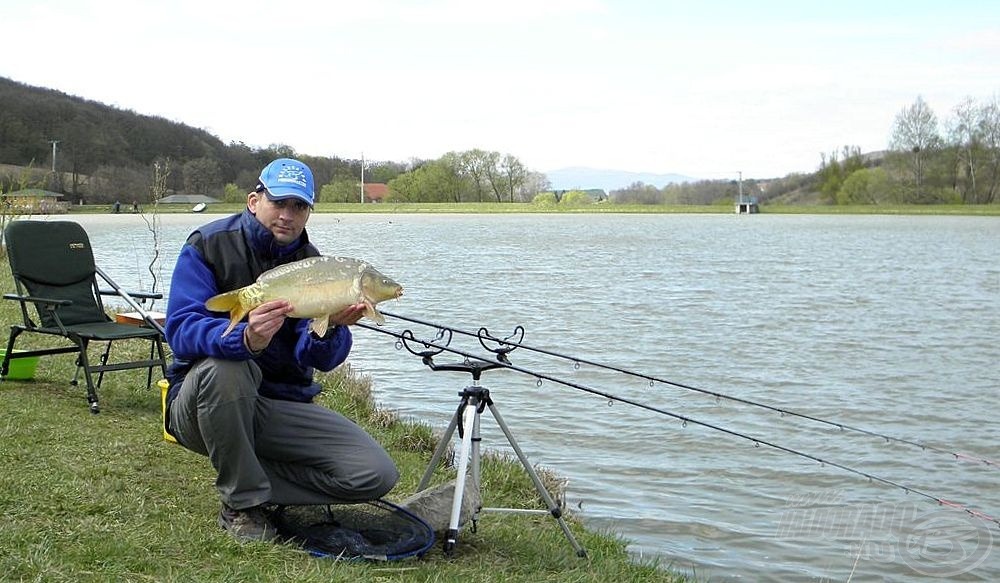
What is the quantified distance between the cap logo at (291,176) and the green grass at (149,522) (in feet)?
4.07

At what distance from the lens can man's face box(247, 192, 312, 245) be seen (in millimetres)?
3699

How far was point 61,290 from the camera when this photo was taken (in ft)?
21.2

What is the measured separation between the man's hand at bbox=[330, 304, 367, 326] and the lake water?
230 cm

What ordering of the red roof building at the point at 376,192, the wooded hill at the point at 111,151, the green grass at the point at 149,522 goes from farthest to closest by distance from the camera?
1. the red roof building at the point at 376,192
2. the wooded hill at the point at 111,151
3. the green grass at the point at 149,522

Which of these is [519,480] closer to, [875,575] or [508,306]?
[875,575]

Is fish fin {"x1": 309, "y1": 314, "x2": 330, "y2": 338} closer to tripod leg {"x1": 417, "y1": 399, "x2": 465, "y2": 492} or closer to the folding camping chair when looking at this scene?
tripod leg {"x1": 417, "y1": 399, "x2": 465, "y2": 492}

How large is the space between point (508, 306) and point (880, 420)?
335 inches

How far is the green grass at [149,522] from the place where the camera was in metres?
3.25

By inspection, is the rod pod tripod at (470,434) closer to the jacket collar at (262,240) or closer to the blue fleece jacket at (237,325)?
the blue fleece jacket at (237,325)

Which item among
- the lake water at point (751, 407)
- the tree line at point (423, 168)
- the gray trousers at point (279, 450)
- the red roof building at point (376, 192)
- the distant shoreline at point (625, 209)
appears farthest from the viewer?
the red roof building at point (376, 192)

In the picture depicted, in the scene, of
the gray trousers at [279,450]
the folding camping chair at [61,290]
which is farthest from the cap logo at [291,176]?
the folding camping chair at [61,290]

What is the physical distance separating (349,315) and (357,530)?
34.4 inches

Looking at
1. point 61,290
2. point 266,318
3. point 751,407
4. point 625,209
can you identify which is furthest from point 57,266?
point 625,209

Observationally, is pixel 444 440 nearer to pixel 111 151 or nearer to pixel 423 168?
pixel 111 151
